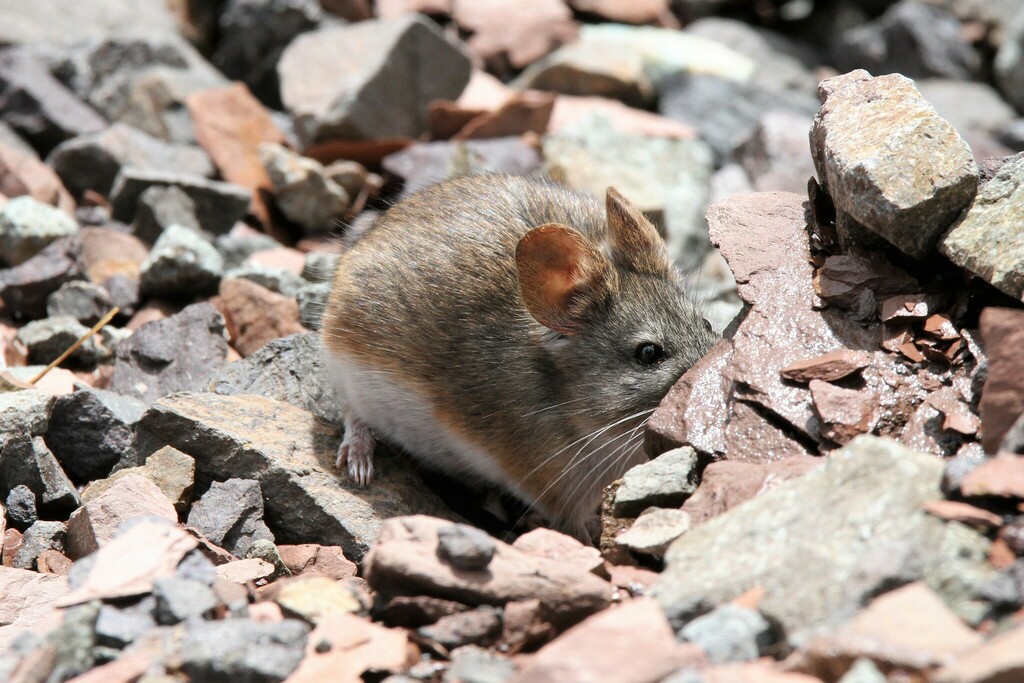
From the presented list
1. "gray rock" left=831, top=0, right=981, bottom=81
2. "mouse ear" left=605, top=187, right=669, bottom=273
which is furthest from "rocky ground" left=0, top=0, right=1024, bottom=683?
"gray rock" left=831, top=0, right=981, bottom=81

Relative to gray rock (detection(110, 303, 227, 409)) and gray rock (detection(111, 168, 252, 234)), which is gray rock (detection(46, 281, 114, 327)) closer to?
gray rock (detection(110, 303, 227, 409))

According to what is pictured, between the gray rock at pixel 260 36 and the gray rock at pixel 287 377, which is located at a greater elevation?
the gray rock at pixel 260 36

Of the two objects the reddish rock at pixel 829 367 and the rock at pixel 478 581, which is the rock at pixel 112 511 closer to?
the rock at pixel 478 581

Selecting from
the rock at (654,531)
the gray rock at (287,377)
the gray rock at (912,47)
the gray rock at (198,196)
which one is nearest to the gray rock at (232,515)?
the gray rock at (287,377)

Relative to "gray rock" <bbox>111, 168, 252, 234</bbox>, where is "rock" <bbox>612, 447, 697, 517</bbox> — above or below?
below

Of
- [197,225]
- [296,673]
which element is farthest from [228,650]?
[197,225]

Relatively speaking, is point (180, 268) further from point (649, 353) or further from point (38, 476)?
point (649, 353)

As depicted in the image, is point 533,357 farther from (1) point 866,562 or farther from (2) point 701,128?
(2) point 701,128
